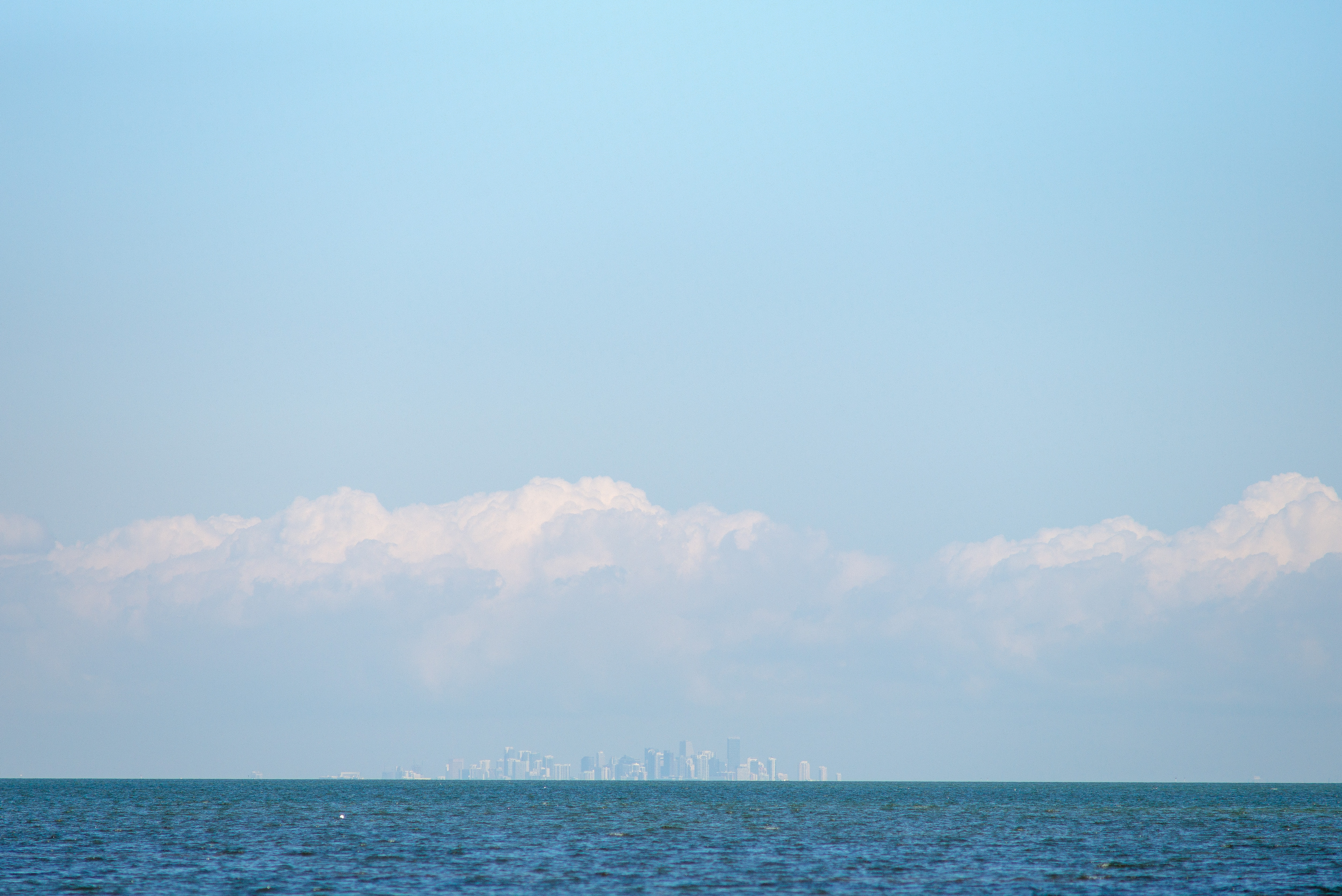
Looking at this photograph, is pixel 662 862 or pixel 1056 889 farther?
pixel 662 862

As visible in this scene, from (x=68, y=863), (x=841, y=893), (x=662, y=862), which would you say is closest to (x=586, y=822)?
(x=662, y=862)

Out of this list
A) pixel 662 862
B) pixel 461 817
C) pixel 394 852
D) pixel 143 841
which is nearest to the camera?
pixel 662 862

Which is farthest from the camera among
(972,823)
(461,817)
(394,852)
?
(461,817)

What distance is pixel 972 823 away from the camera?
146 m

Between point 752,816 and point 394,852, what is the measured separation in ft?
250

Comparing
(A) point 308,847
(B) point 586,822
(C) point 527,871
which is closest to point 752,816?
(B) point 586,822

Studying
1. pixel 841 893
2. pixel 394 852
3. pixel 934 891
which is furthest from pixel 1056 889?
pixel 394 852

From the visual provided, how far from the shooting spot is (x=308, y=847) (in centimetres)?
10419

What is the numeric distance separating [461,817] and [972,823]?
59.2 m

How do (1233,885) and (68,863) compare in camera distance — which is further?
(68,863)

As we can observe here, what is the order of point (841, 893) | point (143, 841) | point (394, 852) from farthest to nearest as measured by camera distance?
1. point (143, 841)
2. point (394, 852)
3. point (841, 893)

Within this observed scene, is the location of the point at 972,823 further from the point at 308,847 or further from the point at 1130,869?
the point at 308,847

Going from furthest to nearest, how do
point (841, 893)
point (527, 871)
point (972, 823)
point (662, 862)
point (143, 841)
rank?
1. point (972, 823)
2. point (143, 841)
3. point (662, 862)
4. point (527, 871)
5. point (841, 893)

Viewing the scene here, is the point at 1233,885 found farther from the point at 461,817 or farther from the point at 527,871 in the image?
the point at 461,817
